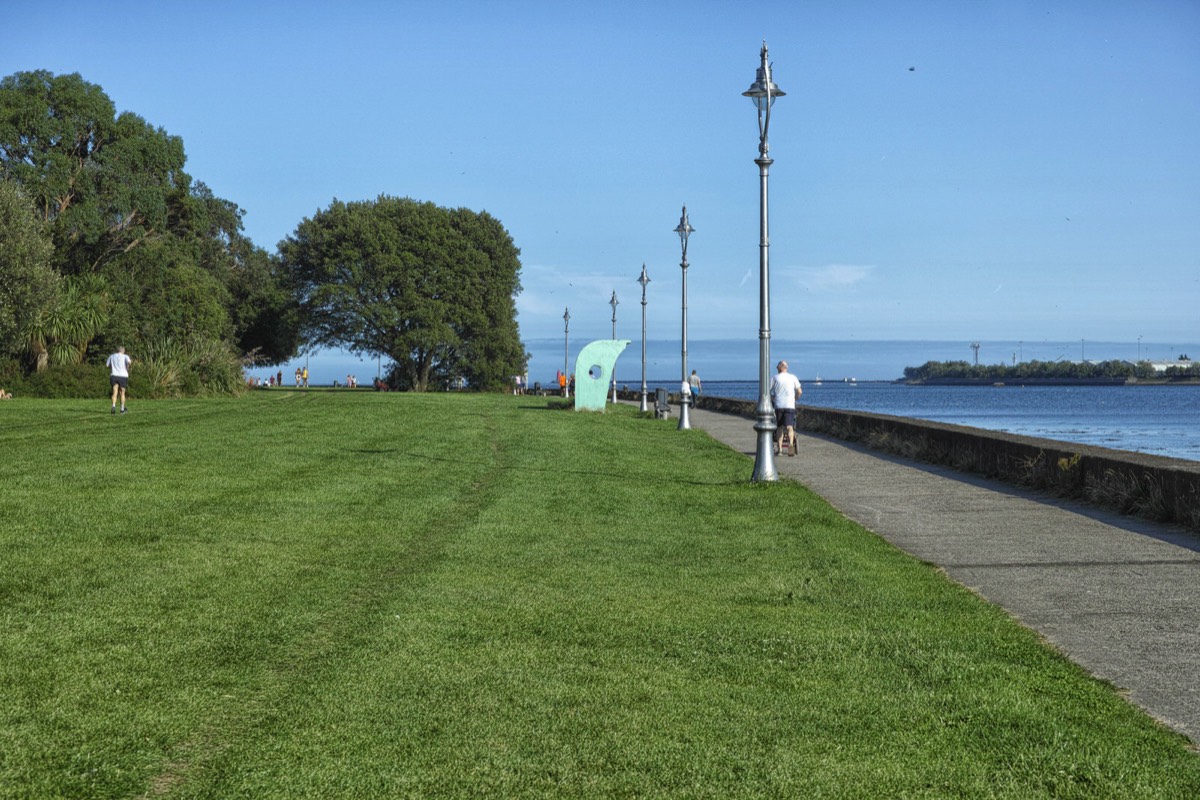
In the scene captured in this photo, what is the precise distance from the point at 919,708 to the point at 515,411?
93.3ft

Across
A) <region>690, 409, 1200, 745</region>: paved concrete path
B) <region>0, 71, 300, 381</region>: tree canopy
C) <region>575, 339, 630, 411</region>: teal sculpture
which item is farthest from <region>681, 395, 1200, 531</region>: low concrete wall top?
<region>0, 71, 300, 381</region>: tree canopy

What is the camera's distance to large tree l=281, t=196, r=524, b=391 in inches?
2687

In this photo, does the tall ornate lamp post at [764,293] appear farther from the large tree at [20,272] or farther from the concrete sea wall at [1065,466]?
the large tree at [20,272]

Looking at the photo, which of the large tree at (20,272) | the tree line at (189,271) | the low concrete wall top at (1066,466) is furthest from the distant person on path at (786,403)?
the large tree at (20,272)

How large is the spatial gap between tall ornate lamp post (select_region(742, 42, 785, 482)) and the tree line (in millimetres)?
27653

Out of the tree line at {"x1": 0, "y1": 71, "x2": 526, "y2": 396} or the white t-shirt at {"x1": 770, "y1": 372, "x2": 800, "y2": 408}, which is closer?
the white t-shirt at {"x1": 770, "y1": 372, "x2": 800, "y2": 408}

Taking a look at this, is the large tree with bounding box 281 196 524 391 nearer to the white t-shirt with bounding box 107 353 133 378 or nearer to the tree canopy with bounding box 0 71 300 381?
the tree canopy with bounding box 0 71 300 381

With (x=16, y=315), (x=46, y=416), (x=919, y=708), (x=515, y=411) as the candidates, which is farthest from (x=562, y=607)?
(x=16, y=315)

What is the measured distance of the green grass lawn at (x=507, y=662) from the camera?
437cm

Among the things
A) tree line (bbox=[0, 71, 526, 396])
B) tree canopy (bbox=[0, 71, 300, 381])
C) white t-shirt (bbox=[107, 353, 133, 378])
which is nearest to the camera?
white t-shirt (bbox=[107, 353, 133, 378])

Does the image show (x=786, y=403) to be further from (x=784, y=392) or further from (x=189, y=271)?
(x=189, y=271)

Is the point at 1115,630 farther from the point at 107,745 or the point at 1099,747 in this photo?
the point at 107,745

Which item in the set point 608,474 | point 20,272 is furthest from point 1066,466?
point 20,272

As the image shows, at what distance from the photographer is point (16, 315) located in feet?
122
